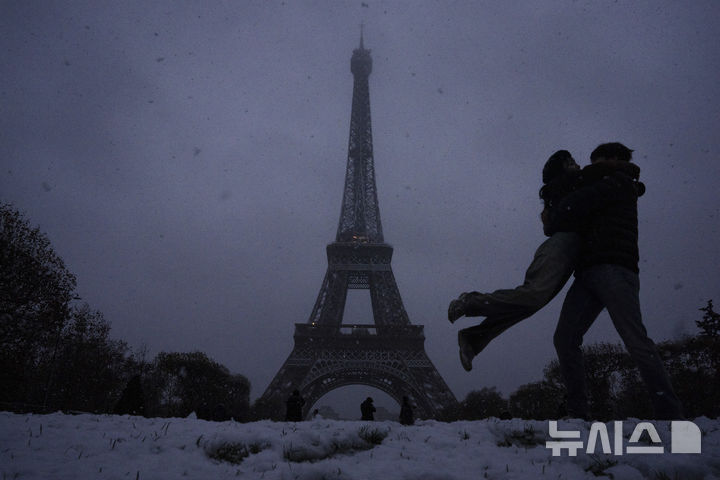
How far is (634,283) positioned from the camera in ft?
12.3

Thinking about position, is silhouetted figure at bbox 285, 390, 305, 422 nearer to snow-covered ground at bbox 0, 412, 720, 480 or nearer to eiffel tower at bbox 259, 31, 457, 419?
snow-covered ground at bbox 0, 412, 720, 480

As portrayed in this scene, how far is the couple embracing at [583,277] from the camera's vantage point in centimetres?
356

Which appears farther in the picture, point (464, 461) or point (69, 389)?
point (69, 389)

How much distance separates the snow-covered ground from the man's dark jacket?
1401 millimetres

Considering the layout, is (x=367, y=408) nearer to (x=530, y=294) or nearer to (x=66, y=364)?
(x=530, y=294)

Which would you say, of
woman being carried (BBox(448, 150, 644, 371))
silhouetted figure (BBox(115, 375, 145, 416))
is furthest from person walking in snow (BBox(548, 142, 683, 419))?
silhouetted figure (BBox(115, 375, 145, 416))

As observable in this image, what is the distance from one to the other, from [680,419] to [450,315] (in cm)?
200

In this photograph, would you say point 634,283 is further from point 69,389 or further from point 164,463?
point 69,389

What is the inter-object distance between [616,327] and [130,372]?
137ft

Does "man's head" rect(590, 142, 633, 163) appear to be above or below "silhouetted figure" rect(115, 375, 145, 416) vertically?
above

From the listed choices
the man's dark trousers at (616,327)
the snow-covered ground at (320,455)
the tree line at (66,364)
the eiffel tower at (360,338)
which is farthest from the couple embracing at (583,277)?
the eiffel tower at (360,338)

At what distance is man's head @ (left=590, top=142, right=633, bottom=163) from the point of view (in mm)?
4191

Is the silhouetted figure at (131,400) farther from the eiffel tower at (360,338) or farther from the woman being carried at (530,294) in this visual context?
the eiffel tower at (360,338)

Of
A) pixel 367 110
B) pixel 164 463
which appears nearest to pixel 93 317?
pixel 164 463
